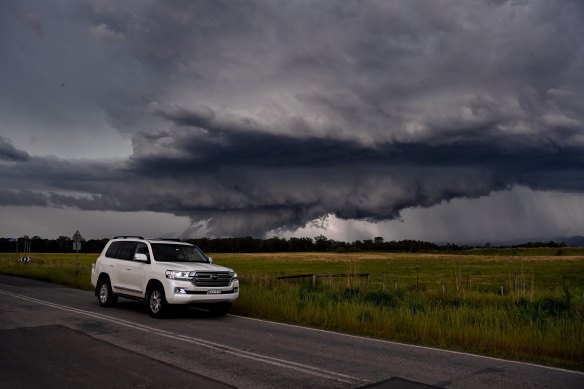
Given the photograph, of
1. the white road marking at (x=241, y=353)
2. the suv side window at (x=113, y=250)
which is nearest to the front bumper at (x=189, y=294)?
the white road marking at (x=241, y=353)

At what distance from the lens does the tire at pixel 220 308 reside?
44.0 ft

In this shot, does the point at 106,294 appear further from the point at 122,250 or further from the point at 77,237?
the point at 77,237

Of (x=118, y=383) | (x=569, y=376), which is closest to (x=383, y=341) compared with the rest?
(x=569, y=376)

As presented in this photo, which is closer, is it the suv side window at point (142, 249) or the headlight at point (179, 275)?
the headlight at point (179, 275)

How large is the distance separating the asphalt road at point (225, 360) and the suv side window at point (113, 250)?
3.60 metres

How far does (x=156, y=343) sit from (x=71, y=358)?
1652 millimetres

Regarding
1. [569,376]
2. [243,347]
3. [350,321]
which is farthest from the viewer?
[350,321]

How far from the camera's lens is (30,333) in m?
10.1

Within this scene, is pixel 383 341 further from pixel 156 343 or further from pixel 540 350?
pixel 156 343

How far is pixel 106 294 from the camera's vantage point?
15.0 meters

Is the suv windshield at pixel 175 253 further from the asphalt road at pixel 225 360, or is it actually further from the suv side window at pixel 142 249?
the asphalt road at pixel 225 360

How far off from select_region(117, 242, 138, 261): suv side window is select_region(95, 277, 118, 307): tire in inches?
36.3

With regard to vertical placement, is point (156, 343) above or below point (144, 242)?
below

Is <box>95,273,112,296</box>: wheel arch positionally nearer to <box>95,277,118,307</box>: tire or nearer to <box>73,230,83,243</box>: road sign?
<box>95,277,118,307</box>: tire
